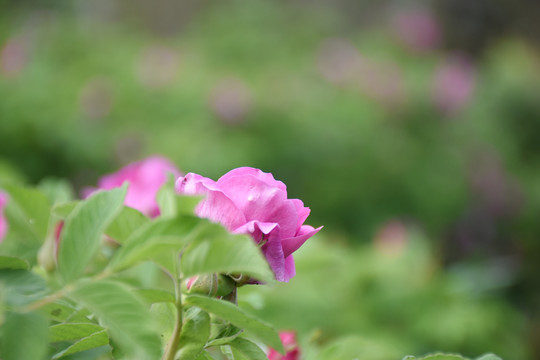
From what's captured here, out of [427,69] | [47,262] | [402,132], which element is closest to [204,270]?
[47,262]

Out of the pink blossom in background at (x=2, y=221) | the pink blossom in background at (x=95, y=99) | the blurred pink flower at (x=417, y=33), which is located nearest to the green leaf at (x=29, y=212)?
the pink blossom in background at (x=2, y=221)

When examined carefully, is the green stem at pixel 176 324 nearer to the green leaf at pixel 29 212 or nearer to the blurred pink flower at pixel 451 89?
the green leaf at pixel 29 212

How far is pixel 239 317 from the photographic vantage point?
1.47 feet

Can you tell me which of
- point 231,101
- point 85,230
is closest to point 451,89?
point 231,101

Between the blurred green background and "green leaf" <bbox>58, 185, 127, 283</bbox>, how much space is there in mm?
981

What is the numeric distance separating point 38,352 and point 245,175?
19cm

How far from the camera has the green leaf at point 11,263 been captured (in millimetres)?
466

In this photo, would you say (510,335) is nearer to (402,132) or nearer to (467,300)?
(467,300)

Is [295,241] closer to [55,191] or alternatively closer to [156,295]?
[156,295]

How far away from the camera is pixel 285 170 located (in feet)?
11.4

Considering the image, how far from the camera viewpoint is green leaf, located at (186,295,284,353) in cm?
44

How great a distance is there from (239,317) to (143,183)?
1.94 ft

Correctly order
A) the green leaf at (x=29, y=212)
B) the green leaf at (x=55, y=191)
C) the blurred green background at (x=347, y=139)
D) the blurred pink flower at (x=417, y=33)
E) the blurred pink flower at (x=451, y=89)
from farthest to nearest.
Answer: the blurred pink flower at (x=417, y=33)
the blurred pink flower at (x=451, y=89)
the blurred green background at (x=347, y=139)
the green leaf at (x=55, y=191)
the green leaf at (x=29, y=212)

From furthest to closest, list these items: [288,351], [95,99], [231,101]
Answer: [95,99] → [231,101] → [288,351]
